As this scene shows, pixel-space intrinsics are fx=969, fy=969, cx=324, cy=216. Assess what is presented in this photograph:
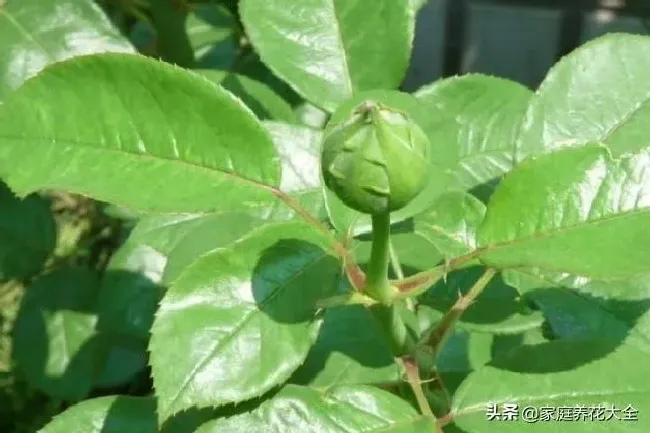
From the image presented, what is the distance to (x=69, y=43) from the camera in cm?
104

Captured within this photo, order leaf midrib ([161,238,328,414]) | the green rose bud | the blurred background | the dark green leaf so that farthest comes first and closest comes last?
the blurred background < the dark green leaf < leaf midrib ([161,238,328,414]) < the green rose bud

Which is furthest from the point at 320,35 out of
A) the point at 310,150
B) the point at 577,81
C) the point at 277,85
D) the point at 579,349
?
the point at 277,85

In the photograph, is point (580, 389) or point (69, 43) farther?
point (69, 43)

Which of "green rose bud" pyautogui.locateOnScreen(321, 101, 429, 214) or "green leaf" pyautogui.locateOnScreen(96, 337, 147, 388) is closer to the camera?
"green rose bud" pyautogui.locateOnScreen(321, 101, 429, 214)

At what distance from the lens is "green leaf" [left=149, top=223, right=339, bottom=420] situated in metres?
0.57

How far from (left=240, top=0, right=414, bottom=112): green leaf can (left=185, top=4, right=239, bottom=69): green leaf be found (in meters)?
0.59

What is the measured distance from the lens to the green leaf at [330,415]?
0.61 meters

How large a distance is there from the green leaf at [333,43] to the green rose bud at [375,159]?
1.02ft

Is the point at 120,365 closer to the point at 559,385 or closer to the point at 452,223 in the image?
the point at 452,223

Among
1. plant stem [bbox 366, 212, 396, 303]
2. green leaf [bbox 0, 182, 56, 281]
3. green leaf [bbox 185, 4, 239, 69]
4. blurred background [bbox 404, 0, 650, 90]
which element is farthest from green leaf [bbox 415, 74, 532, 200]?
blurred background [bbox 404, 0, 650, 90]

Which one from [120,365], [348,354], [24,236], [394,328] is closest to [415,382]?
[394,328]

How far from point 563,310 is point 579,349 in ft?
0.24

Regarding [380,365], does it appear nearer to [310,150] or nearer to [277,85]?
[310,150]

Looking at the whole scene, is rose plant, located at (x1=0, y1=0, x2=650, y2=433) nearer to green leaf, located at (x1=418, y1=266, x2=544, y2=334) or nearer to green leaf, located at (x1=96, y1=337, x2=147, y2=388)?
green leaf, located at (x1=418, y1=266, x2=544, y2=334)
